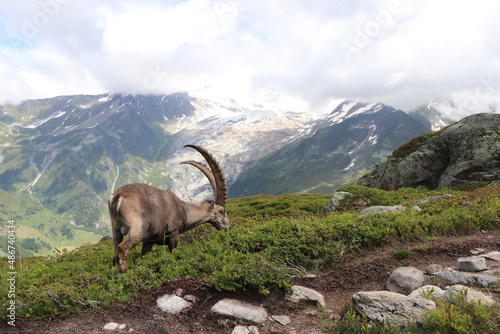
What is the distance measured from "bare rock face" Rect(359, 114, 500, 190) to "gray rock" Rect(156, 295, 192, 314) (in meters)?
30.2

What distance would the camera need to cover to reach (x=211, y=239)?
12078 millimetres

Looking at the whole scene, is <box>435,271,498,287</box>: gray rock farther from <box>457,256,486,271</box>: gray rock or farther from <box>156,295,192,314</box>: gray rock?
Answer: <box>156,295,192,314</box>: gray rock

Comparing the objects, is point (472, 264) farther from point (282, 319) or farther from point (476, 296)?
point (282, 319)

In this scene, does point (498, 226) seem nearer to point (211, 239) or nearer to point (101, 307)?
point (211, 239)

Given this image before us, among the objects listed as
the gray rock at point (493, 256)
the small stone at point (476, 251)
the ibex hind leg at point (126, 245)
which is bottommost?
the small stone at point (476, 251)

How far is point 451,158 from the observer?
3112 cm

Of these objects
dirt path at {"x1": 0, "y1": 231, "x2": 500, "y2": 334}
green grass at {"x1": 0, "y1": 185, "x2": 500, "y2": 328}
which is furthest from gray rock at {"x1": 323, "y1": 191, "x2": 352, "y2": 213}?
dirt path at {"x1": 0, "y1": 231, "x2": 500, "y2": 334}

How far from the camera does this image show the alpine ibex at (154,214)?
9203 mm

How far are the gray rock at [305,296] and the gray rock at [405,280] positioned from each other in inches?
76.1

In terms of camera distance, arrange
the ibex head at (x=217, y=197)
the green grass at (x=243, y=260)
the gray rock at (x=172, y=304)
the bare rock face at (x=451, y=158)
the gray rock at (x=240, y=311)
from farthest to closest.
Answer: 1. the bare rock face at (x=451, y=158)
2. the ibex head at (x=217, y=197)
3. the green grass at (x=243, y=260)
4. the gray rock at (x=172, y=304)
5. the gray rock at (x=240, y=311)

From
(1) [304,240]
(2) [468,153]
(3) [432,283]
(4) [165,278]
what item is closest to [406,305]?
(3) [432,283]

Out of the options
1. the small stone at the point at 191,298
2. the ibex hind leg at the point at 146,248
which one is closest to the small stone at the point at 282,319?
the small stone at the point at 191,298

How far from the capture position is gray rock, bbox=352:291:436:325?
18.6 feet

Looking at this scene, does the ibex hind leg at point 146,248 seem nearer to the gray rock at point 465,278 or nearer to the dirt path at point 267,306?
the dirt path at point 267,306
